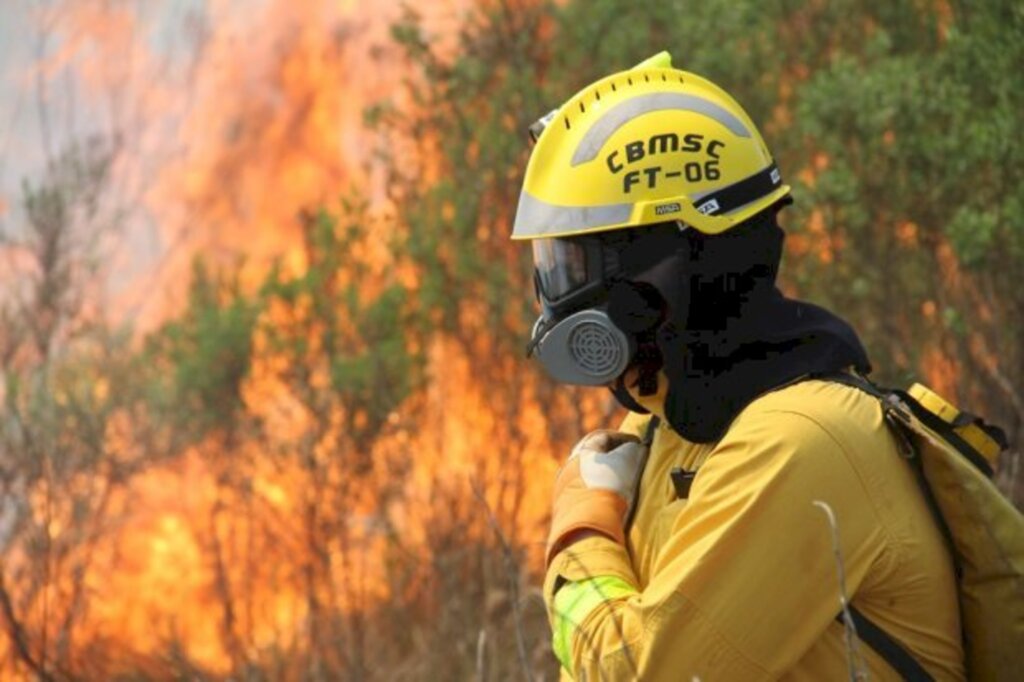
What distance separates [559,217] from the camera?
2547 millimetres

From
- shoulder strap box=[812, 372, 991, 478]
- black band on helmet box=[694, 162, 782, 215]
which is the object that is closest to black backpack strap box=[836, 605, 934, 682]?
shoulder strap box=[812, 372, 991, 478]

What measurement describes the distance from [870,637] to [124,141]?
32.0 feet

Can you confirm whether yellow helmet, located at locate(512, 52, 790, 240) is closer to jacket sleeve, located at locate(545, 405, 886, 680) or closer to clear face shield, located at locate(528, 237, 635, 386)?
clear face shield, located at locate(528, 237, 635, 386)

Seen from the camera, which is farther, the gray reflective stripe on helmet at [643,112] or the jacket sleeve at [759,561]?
the gray reflective stripe on helmet at [643,112]

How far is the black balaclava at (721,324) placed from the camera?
7.95ft

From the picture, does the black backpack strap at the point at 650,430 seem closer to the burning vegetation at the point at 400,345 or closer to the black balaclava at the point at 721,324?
the black balaclava at the point at 721,324

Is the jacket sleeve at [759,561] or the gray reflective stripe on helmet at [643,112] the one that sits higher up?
the gray reflective stripe on helmet at [643,112]

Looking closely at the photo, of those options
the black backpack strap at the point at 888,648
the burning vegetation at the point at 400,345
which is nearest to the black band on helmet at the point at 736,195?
the black backpack strap at the point at 888,648

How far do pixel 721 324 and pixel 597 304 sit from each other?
0.65 ft

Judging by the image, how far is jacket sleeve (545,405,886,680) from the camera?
220 centimetres

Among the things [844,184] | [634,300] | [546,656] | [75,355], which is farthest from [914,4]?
[634,300]

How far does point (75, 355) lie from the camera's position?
31.5 feet

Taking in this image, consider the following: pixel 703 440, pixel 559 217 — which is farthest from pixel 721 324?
pixel 559 217

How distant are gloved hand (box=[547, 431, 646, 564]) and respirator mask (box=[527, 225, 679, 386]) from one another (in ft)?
0.44
